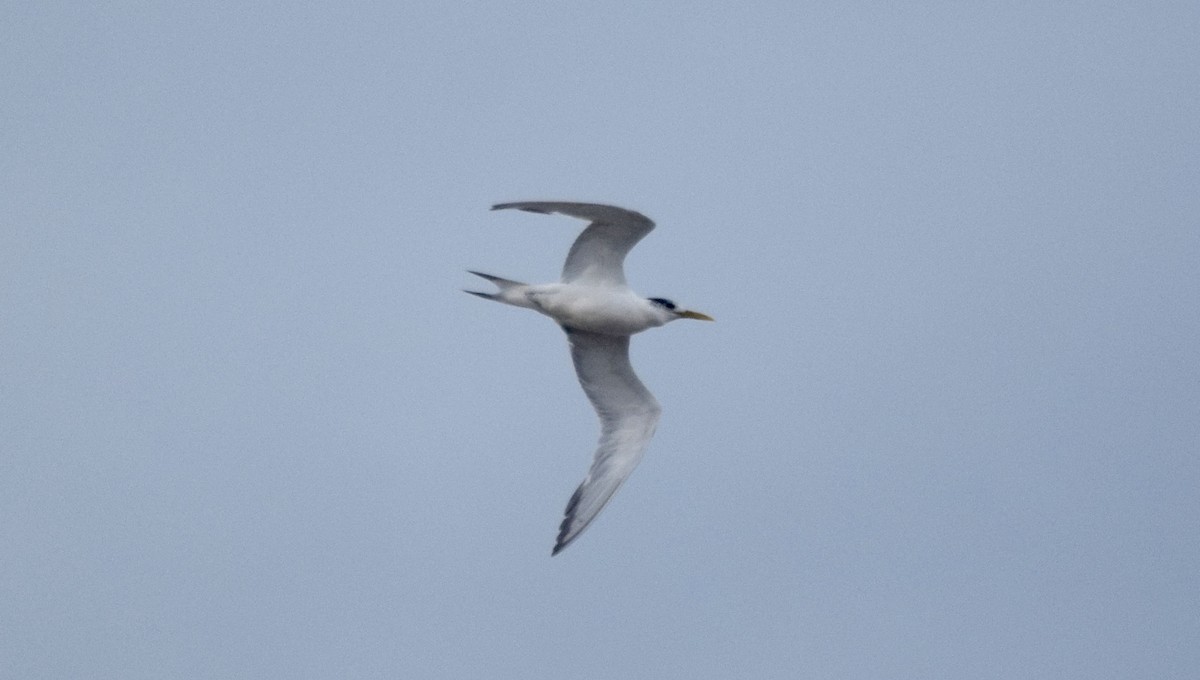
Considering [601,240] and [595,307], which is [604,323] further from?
[601,240]

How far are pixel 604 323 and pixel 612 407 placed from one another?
1426 mm

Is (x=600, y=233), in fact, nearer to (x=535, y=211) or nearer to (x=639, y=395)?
(x=535, y=211)

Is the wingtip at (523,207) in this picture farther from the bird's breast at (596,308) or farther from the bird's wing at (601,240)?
the bird's breast at (596,308)

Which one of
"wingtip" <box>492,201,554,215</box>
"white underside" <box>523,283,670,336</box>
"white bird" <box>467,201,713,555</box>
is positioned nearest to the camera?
"wingtip" <box>492,201,554,215</box>

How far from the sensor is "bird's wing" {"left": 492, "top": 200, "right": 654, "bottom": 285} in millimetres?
16766

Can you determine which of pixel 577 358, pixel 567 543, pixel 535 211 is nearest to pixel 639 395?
pixel 577 358

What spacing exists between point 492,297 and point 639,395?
2326 millimetres

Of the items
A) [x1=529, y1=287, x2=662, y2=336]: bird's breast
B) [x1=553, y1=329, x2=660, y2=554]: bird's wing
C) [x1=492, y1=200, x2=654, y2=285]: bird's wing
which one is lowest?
[x1=553, y1=329, x2=660, y2=554]: bird's wing

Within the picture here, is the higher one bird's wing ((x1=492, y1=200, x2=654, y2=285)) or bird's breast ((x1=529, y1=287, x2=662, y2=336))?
bird's wing ((x1=492, y1=200, x2=654, y2=285))

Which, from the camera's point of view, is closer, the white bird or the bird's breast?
the white bird

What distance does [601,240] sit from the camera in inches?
691

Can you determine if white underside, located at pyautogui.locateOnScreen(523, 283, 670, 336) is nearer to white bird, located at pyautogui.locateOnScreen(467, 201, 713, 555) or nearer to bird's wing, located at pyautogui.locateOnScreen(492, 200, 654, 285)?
white bird, located at pyautogui.locateOnScreen(467, 201, 713, 555)

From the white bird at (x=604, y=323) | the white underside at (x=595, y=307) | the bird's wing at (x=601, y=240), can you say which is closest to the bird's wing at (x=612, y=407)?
the white bird at (x=604, y=323)

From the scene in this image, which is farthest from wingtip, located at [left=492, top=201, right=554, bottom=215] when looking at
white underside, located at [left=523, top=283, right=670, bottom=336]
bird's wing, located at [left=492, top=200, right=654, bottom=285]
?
white underside, located at [left=523, top=283, right=670, bottom=336]
